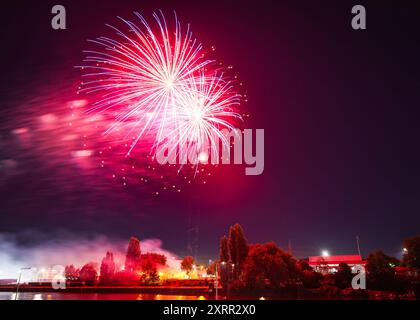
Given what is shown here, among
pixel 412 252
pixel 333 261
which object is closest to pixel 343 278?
pixel 412 252

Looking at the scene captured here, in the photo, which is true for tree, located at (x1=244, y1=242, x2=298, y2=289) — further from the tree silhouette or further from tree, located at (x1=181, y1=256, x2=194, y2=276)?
tree, located at (x1=181, y1=256, x2=194, y2=276)

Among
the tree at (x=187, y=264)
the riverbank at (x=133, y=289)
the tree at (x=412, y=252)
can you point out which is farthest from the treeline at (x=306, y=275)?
the tree at (x=187, y=264)

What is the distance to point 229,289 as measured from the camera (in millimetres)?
52594

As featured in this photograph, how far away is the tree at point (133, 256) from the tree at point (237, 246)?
35.6 metres

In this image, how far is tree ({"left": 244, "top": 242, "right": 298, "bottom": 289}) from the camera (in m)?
53.5

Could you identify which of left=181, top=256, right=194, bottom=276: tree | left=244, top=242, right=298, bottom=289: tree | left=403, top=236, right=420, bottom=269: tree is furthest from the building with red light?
left=244, top=242, right=298, bottom=289: tree

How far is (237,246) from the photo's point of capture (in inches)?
2854

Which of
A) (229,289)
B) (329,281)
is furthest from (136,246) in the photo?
(329,281)

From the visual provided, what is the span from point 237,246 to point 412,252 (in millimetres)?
34297

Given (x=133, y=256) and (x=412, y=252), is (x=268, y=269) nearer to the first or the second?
(x=412, y=252)

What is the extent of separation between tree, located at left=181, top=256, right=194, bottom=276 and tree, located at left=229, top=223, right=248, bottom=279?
51.3 m

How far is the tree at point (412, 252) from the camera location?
59.5m

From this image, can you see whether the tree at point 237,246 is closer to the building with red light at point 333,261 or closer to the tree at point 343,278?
the tree at point 343,278
